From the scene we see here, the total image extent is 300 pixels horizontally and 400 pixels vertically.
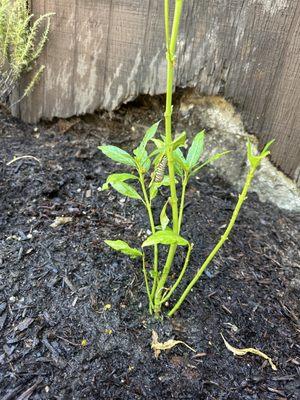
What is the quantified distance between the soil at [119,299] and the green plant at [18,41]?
0.43m

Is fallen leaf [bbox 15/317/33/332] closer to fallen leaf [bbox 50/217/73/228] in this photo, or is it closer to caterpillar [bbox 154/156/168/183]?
fallen leaf [bbox 50/217/73/228]

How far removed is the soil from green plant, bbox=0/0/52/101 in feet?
1.43

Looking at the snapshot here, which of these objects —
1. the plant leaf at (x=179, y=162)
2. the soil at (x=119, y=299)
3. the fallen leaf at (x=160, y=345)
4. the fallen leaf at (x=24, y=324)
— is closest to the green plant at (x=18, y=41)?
the soil at (x=119, y=299)

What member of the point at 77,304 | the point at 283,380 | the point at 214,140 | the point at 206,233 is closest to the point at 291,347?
the point at 283,380

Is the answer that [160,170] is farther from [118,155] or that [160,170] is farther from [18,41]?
[18,41]

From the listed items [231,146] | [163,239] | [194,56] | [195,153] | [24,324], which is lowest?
[24,324]

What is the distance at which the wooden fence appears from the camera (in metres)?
1.84

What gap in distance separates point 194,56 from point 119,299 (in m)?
1.16

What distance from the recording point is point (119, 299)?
1.44 meters

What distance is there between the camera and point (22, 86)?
7.57 feet

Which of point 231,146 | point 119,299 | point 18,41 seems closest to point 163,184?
point 119,299

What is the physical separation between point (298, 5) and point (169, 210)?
38.6 inches

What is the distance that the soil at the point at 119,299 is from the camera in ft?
4.14

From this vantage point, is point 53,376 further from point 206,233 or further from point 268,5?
point 268,5
